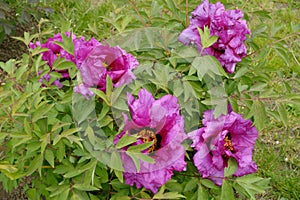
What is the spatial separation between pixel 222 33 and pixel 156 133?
41cm

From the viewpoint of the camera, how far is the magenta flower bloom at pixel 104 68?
131 centimetres

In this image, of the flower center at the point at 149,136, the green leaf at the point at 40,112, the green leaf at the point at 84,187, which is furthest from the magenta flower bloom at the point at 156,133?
the green leaf at the point at 40,112

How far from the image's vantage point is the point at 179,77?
1483 millimetres

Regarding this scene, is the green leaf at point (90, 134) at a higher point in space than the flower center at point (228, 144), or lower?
higher

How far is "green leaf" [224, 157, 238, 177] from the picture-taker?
4.67ft

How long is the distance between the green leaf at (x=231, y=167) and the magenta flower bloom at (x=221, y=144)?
0.5 inches

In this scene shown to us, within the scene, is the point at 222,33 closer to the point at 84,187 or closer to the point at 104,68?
the point at 104,68

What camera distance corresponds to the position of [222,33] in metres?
1.49

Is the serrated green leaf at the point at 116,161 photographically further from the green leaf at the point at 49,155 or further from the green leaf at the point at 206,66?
the green leaf at the point at 206,66

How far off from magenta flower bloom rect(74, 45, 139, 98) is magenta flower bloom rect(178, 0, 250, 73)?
0.25 m

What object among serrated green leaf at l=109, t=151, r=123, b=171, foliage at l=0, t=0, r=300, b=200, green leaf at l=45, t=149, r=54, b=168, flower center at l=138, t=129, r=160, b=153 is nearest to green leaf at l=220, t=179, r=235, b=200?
foliage at l=0, t=0, r=300, b=200

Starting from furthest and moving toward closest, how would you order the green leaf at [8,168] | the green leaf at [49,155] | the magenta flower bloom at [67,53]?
1. the magenta flower bloom at [67,53]
2. the green leaf at [49,155]
3. the green leaf at [8,168]

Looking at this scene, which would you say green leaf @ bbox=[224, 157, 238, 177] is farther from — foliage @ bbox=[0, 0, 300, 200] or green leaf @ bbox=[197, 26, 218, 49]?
green leaf @ bbox=[197, 26, 218, 49]

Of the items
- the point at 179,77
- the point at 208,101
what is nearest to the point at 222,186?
the point at 208,101
